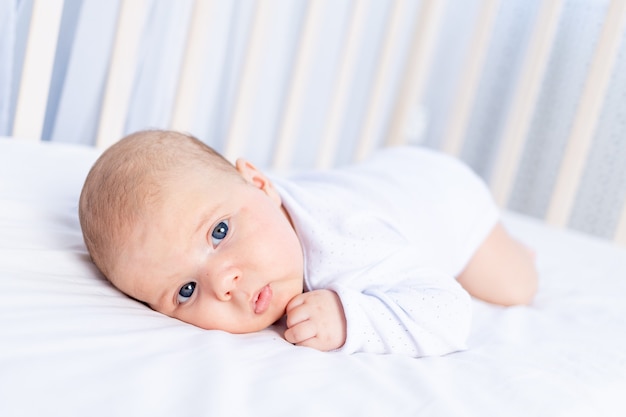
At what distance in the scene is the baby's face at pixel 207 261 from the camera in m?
0.74

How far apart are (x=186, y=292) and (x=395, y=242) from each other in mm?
279

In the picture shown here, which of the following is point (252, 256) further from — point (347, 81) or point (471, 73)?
point (471, 73)

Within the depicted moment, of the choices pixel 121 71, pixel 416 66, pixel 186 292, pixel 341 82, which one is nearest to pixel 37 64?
pixel 121 71

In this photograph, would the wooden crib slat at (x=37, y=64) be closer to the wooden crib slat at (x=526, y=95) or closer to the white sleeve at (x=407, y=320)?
the white sleeve at (x=407, y=320)

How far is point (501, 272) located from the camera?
1147 mm

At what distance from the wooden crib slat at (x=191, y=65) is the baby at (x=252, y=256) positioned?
1.76 ft

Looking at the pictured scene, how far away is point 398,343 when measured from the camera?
0.77 meters

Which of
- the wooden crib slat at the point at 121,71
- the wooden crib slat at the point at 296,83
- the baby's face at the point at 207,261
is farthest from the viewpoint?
the wooden crib slat at the point at 296,83

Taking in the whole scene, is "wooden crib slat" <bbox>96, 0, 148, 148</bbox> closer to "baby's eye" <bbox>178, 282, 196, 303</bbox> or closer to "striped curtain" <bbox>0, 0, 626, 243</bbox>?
"striped curtain" <bbox>0, 0, 626, 243</bbox>

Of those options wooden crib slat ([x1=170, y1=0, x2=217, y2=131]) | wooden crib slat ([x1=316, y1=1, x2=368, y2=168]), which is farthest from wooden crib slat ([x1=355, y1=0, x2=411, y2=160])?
wooden crib slat ([x1=170, y1=0, x2=217, y2=131])

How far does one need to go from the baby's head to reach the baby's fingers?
3 cm

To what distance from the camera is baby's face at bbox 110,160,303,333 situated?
29.3 inches

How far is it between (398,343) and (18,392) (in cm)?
39

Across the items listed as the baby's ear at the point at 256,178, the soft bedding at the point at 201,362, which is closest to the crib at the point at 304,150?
the soft bedding at the point at 201,362
